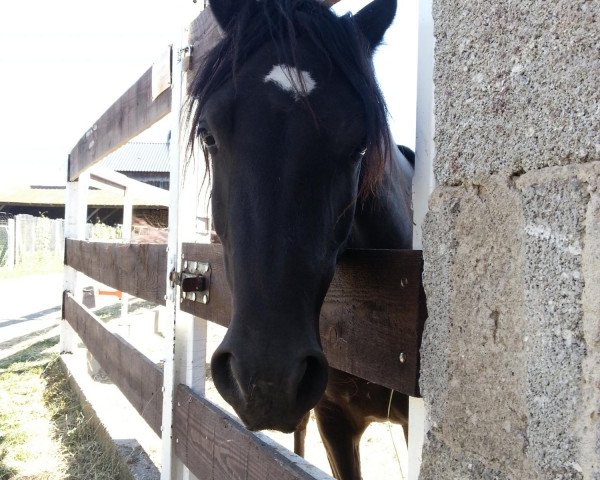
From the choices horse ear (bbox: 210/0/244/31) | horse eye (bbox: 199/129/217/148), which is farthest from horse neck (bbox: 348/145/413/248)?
horse ear (bbox: 210/0/244/31)

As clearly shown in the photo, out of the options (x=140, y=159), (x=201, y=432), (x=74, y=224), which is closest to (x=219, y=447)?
(x=201, y=432)

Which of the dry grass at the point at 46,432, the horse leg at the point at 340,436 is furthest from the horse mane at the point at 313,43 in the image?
the dry grass at the point at 46,432

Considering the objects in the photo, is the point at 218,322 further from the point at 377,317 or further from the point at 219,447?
the point at 377,317

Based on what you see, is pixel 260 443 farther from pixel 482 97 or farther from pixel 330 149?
pixel 482 97

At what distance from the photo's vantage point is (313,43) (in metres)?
1.50

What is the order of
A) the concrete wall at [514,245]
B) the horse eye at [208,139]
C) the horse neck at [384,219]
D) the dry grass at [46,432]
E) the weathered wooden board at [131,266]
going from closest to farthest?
1. the concrete wall at [514,245]
2. the horse eye at [208,139]
3. the horse neck at [384,219]
4. the weathered wooden board at [131,266]
5. the dry grass at [46,432]

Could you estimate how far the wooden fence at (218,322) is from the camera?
123 cm

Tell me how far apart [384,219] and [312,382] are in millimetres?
943

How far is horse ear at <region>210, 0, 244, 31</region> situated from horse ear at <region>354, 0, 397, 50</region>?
39cm

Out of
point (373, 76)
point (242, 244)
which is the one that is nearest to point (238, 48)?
point (373, 76)

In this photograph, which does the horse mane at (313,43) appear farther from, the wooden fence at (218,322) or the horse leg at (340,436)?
the horse leg at (340,436)

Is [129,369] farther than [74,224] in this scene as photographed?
No

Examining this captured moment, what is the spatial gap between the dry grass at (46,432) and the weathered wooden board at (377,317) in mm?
2446

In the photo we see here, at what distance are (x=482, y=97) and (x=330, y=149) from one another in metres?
0.43
